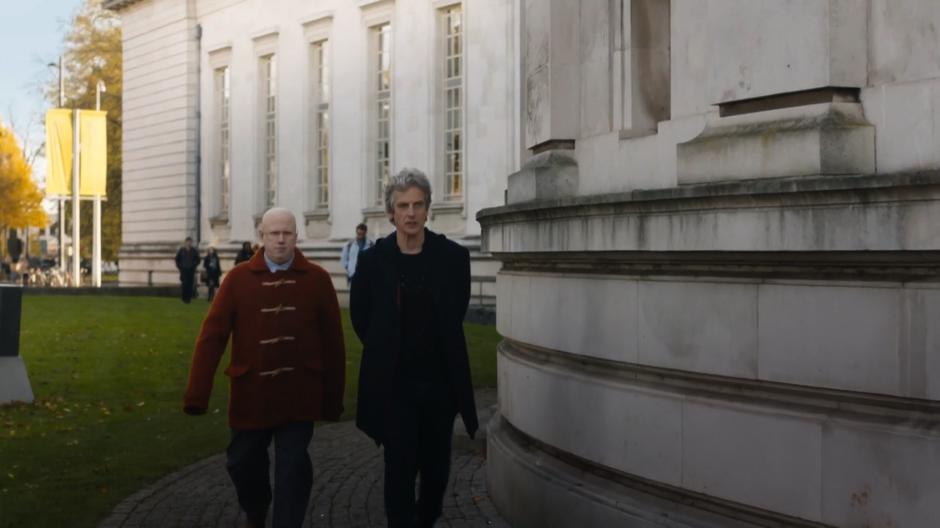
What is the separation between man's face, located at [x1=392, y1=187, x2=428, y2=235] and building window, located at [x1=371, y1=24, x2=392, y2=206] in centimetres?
2975

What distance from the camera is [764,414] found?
18.7 feet

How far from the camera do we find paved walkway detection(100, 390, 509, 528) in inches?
320

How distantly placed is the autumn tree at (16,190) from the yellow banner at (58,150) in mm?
25624

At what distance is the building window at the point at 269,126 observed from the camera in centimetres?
4191

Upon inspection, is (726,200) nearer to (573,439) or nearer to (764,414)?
(764,414)

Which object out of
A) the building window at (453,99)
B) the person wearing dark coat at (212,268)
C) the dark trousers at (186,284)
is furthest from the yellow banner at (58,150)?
the building window at (453,99)

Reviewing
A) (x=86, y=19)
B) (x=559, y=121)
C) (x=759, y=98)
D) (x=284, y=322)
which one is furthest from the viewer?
(x=86, y=19)

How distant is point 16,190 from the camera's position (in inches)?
2746

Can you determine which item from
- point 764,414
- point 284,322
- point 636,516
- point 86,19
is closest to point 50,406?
point 284,322

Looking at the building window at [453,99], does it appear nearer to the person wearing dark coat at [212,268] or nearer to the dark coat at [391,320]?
the person wearing dark coat at [212,268]

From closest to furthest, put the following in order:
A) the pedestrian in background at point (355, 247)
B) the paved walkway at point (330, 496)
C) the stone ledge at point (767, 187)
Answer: the stone ledge at point (767, 187)
the paved walkway at point (330, 496)
the pedestrian in background at point (355, 247)

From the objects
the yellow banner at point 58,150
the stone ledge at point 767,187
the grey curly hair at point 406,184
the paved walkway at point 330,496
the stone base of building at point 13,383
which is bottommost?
the paved walkway at point 330,496

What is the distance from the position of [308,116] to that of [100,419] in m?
27.0

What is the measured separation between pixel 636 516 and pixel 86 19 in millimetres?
62455
